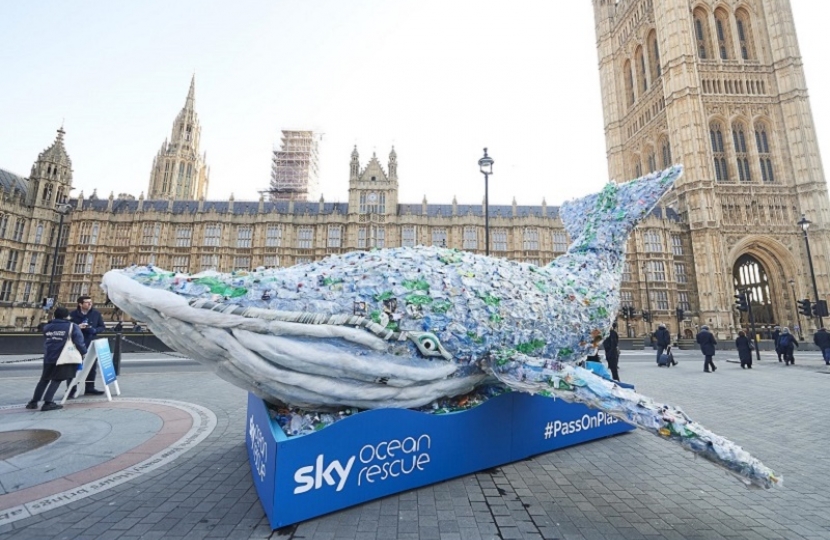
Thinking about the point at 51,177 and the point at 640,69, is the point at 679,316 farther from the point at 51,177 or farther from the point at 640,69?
the point at 51,177

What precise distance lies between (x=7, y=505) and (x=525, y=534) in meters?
4.46

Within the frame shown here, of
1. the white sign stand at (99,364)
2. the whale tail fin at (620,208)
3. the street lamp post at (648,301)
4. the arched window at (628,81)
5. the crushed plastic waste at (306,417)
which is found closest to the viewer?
the crushed plastic waste at (306,417)

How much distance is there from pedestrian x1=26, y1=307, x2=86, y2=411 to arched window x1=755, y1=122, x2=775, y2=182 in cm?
5542

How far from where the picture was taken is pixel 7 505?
3.36m

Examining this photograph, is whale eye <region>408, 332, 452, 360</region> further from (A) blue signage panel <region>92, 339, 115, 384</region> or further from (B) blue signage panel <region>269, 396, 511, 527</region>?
(A) blue signage panel <region>92, 339, 115, 384</region>

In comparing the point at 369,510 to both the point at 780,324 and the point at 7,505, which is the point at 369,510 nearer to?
the point at 7,505

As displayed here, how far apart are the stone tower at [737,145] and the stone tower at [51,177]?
207ft

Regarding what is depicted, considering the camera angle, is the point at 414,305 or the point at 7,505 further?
the point at 414,305

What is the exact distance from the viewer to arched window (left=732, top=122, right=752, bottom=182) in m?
40.9

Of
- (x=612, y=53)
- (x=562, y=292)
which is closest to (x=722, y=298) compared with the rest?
(x=612, y=53)

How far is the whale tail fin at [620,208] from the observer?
6230 millimetres

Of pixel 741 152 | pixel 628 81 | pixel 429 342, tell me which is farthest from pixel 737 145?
pixel 429 342

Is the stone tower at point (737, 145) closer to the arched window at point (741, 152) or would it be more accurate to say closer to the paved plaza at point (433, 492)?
the arched window at point (741, 152)

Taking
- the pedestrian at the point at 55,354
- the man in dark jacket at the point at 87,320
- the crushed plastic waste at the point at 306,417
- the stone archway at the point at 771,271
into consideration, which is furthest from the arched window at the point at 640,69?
the pedestrian at the point at 55,354
